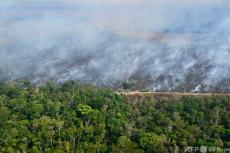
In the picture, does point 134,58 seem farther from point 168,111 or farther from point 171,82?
point 168,111

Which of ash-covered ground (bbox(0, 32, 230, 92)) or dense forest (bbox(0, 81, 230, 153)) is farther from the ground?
ash-covered ground (bbox(0, 32, 230, 92))

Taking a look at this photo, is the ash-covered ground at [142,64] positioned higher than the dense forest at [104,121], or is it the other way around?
the ash-covered ground at [142,64]

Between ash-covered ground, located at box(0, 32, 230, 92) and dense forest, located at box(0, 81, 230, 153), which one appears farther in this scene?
ash-covered ground, located at box(0, 32, 230, 92)

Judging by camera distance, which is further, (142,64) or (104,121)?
(142,64)

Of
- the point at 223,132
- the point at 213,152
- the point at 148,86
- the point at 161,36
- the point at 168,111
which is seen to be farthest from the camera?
the point at 161,36

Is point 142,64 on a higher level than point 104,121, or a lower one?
higher

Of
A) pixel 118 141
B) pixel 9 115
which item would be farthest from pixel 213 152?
pixel 9 115

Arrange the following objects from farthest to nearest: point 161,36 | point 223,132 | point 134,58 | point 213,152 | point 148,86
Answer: point 161,36, point 134,58, point 148,86, point 223,132, point 213,152

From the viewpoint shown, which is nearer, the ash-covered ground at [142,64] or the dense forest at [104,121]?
the dense forest at [104,121]
